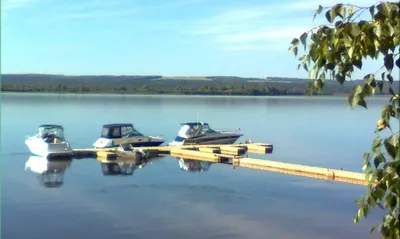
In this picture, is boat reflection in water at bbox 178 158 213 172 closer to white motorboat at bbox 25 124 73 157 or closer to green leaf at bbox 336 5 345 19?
white motorboat at bbox 25 124 73 157

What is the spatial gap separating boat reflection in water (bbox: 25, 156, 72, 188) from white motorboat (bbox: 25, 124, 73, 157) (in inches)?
12.0

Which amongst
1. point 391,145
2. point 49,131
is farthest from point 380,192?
point 49,131

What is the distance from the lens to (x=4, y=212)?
15.9 meters

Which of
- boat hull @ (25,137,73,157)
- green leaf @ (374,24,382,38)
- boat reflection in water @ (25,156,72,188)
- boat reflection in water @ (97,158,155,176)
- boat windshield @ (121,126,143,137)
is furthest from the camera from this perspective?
boat windshield @ (121,126,143,137)

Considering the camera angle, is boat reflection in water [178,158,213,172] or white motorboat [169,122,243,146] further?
white motorboat [169,122,243,146]

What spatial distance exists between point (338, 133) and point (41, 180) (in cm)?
3252

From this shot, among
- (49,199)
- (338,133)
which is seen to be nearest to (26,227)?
(49,199)

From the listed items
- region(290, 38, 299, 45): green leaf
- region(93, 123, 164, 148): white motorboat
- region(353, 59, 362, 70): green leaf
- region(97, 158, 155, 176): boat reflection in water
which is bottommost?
region(97, 158, 155, 176): boat reflection in water

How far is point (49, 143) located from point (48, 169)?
8.85ft

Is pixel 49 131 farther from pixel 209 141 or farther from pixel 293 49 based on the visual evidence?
pixel 293 49

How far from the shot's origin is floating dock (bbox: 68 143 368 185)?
68.7ft

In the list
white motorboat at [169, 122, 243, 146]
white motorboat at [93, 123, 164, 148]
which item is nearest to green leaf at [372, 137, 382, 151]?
white motorboat at [93, 123, 164, 148]

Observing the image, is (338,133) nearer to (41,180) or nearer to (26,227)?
(41,180)

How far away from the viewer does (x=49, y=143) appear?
26016 mm
